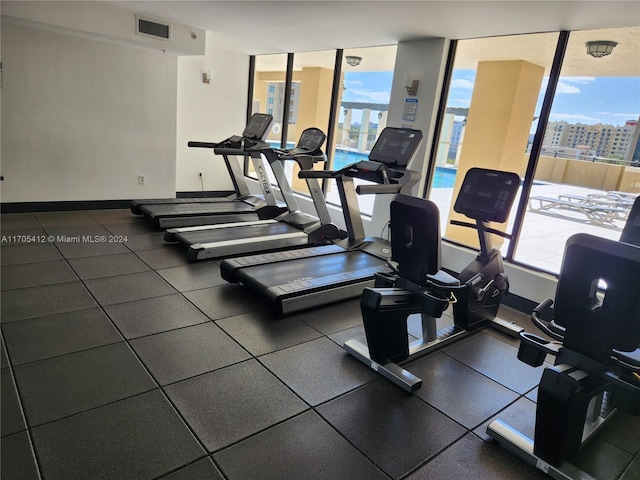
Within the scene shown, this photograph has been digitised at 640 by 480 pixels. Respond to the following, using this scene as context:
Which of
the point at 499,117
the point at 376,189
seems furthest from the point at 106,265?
the point at 499,117

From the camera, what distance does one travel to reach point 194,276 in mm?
4086

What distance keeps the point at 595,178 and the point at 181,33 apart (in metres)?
5.35

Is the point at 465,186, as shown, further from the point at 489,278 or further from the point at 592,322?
the point at 592,322

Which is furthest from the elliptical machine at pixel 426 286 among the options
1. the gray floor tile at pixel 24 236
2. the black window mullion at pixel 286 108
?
the black window mullion at pixel 286 108

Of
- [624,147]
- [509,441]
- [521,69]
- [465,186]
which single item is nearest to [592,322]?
[509,441]

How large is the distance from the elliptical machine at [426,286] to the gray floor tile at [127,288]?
184 centimetres

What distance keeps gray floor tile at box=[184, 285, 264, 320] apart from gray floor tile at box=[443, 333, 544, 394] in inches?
65.7

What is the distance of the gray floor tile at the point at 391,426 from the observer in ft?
6.80

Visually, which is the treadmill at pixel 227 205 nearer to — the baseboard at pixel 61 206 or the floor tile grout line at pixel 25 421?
the baseboard at pixel 61 206

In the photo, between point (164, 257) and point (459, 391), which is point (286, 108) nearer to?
point (164, 257)

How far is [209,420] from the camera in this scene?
2.19m

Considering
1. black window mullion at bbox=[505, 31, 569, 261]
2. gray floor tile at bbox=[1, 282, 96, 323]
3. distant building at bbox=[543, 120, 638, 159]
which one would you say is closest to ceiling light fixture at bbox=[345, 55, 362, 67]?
black window mullion at bbox=[505, 31, 569, 261]

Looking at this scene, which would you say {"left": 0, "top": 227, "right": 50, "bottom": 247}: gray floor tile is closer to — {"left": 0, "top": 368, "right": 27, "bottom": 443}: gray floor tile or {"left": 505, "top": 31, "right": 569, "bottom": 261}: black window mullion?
{"left": 0, "top": 368, "right": 27, "bottom": 443}: gray floor tile

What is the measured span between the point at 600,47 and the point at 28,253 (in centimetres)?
595
